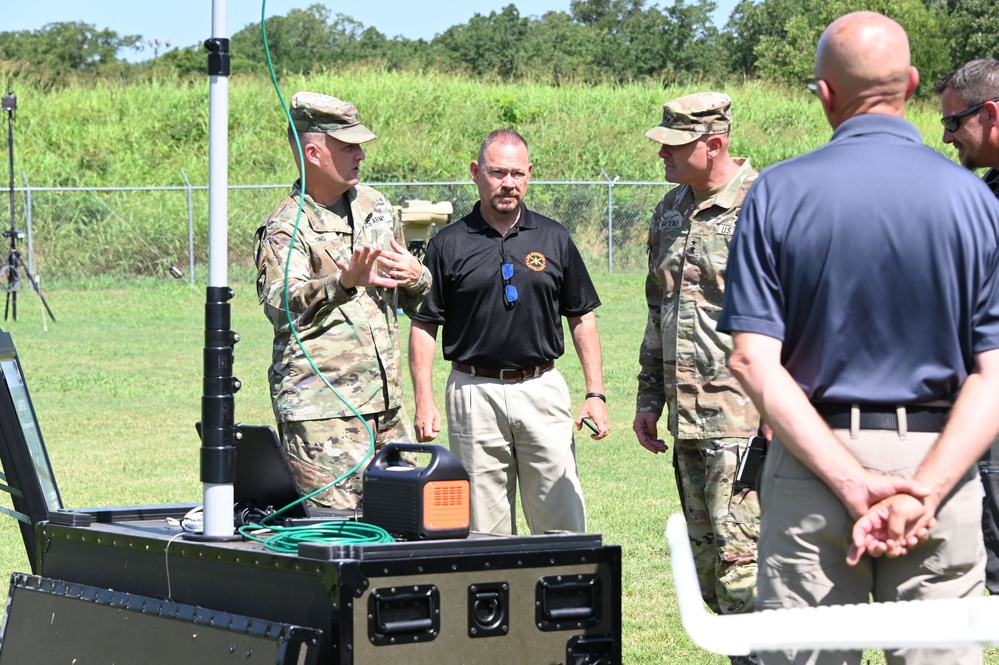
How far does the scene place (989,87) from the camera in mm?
4691

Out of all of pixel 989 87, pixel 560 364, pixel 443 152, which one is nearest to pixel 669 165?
pixel 989 87

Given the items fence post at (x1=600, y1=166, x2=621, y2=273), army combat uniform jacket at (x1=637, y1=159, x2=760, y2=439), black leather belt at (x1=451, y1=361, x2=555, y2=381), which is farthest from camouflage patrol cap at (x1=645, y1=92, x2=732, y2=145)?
fence post at (x1=600, y1=166, x2=621, y2=273)

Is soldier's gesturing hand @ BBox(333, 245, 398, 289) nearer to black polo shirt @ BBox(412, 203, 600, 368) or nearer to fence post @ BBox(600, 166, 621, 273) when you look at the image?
black polo shirt @ BBox(412, 203, 600, 368)

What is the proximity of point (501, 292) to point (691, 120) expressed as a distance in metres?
1.17

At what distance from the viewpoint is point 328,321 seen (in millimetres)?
5258

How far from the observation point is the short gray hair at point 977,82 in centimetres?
470

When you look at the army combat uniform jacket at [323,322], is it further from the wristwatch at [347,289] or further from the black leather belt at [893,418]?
the black leather belt at [893,418]

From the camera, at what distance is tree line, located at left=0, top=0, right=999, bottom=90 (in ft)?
153

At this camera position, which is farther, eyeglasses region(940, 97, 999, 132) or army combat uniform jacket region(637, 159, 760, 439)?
army combat uniform jacket region(637, 159, 760, 439)

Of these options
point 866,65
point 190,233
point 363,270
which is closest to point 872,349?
point 866,65

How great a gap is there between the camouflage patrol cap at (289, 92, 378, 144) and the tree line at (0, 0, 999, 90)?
37.3 meters

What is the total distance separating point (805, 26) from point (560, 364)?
40.2m

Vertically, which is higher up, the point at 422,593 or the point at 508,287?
the point at 508,287

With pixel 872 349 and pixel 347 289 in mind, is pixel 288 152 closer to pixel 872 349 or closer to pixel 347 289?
pixel 347 289
